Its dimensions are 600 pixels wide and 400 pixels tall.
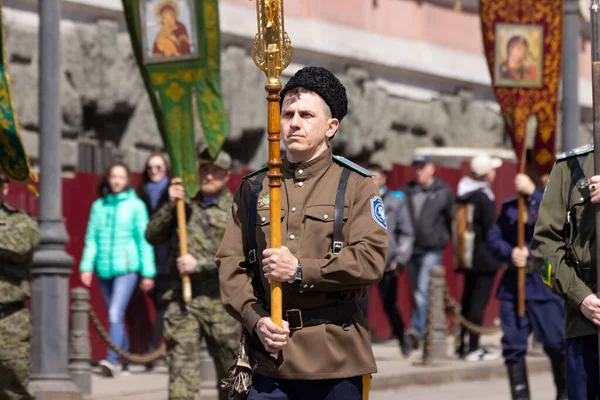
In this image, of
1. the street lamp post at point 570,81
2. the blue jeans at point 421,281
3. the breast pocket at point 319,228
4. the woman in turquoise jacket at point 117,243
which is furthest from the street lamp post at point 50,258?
the blue jeans at point 421,281

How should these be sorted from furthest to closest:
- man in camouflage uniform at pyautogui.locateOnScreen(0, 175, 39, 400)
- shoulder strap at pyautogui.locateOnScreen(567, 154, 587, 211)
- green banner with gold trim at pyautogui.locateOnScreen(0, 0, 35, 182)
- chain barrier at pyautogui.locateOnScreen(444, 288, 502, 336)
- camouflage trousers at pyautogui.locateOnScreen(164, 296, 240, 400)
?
chain barrier at pyautogui.locateOnScreen(444, 288, 502, 336), camouflage trousers at pyautogui.locateOnScreen(164, 296, 240, 400), green banner with gold trim at pyautogui.locateOnScreen(0, 0, 35, 182), man in camouflage uniform at pyautogui.locateOnScreen(0, 175, 39, 400), shoulder strap at pyautogui.locateOnScreen(567, 154, 587, 211)

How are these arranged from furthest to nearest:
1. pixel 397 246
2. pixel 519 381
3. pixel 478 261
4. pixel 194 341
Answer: pixel 478 261 < pixel 397 246 < pixel 519 381 < pixel 194 341

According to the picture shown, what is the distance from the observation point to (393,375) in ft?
45.4

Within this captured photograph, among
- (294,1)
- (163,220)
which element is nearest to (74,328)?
(163,220)

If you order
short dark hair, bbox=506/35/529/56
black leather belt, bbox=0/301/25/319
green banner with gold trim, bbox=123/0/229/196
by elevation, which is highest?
short dark hair, bbox=506/35/529/56

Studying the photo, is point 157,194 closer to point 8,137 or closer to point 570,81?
point 570,81

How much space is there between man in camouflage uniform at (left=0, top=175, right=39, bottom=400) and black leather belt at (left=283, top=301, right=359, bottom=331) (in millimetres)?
3230

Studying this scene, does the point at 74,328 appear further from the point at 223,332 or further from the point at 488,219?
the point at 488,219

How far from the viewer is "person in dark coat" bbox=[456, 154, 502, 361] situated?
52.1 feet

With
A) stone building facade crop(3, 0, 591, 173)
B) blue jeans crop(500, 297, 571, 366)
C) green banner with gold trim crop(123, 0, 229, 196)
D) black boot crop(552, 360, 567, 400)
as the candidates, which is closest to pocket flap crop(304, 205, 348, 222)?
green banner with gold trim crop(123, 0, 229, 196)

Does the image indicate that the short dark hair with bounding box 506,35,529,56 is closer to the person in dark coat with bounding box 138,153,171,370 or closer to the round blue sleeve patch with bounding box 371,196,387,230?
the person in dark coat with bounding box 138,153,171,370

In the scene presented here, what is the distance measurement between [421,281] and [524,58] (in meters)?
4.37

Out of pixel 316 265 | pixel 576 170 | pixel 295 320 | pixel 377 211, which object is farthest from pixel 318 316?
pixel 576 170

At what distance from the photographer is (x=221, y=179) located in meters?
10.3
